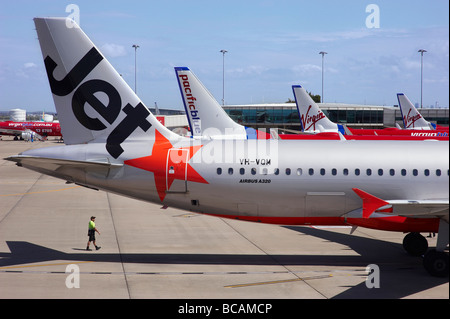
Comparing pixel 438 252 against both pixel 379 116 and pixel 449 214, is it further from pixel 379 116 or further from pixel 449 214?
pixel 379 116

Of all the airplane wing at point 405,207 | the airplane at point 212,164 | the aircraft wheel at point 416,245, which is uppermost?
the airplane at point 212,164

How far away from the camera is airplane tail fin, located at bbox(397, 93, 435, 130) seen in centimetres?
7675

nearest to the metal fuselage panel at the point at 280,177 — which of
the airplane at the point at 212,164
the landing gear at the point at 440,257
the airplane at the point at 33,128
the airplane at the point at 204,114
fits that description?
the airplane at the point at 212,164

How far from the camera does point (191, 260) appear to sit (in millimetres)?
22969

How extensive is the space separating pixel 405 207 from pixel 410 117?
201 ft

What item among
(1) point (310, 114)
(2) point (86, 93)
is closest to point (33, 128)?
(1) point (310, 114)

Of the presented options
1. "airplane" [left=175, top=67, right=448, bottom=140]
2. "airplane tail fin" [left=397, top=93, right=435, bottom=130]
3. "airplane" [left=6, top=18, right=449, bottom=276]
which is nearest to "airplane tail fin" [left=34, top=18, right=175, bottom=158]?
"airplane" [left=6, top=18, right=449, bottom=276]

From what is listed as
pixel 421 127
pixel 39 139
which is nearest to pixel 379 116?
pixel 421 127

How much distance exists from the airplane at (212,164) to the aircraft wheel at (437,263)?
5.09 ft

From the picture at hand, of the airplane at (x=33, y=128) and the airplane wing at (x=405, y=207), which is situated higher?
the airplane at (x=33, y=128)

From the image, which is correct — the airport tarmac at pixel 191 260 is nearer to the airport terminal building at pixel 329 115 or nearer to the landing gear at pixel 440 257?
the landing gear at pixel 440 257

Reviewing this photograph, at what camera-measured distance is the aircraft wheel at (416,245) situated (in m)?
24.2

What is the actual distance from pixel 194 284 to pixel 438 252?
923 centimetres

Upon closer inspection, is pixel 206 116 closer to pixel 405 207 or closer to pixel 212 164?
pixel 212 164
